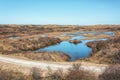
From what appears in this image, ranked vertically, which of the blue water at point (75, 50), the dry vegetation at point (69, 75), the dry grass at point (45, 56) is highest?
the dry vegetation at point (69, 75)

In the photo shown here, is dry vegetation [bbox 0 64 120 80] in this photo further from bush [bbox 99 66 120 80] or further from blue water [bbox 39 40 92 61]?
blue water [bbox 39 40 92 61]

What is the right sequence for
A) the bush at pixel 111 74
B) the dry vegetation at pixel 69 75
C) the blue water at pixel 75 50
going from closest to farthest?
the bush at pixel 111 74 < the dry vegetation at pixel 69 75 < the blue water at pixel 75 50

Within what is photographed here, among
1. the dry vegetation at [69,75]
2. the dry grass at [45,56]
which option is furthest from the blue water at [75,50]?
the dry vegetation at [69,75]

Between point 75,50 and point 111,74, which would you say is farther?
point 75,50

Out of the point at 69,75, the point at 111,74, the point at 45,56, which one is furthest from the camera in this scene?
the point at 45,56

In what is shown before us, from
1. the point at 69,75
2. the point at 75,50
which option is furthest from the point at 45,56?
the point at 69,75

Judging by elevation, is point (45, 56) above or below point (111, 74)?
below

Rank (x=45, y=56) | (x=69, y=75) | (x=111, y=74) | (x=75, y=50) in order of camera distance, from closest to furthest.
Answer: (x=111, y=74), (x=69, y=75), (x=45, y=56), (x=75, y=50)

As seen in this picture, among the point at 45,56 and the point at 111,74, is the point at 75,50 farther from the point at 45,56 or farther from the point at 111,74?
the point at 111,74

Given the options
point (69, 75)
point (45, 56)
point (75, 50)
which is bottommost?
point (75, 50)

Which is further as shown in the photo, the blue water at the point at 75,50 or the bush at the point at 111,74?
the blue water at the point at 75,50

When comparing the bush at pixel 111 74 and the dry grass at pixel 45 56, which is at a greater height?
the bush at pixel 111 74

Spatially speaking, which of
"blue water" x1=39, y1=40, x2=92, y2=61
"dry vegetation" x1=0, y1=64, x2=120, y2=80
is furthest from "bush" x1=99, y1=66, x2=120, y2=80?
"blue water" x1=39, y1=40, x2=92, y2=61

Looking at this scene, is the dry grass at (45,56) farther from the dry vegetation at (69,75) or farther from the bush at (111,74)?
the bush at (111,74)
